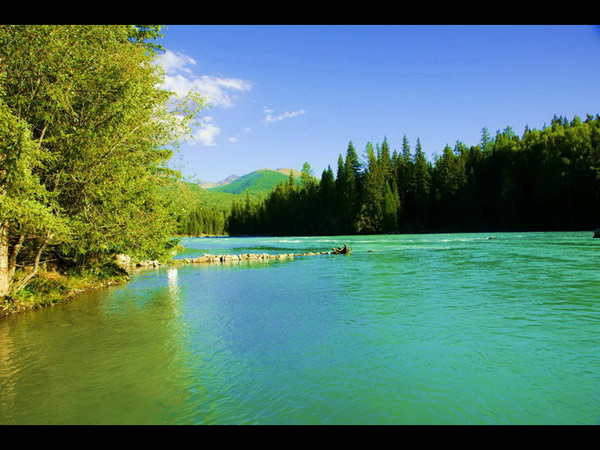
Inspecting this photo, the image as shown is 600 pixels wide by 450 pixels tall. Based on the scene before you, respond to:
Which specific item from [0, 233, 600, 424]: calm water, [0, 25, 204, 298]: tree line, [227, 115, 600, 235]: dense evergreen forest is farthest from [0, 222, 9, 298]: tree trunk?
[227, 115, 600, 235]: dense evergreen forest

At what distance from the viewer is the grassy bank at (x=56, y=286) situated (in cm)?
1344

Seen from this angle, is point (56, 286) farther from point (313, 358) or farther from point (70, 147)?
point (313, 358)

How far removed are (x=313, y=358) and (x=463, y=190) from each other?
9228 cm

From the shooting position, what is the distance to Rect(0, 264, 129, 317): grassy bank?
13.4 metres

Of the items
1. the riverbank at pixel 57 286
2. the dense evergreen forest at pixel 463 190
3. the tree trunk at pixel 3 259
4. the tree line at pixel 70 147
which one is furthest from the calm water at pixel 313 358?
the dense evergreen forest at pixel 463 190

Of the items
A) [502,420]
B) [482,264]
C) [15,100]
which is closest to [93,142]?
[15,100]

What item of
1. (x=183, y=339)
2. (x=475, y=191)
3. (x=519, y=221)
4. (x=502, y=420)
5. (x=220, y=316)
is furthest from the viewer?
(x=475, y=191)

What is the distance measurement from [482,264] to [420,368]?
1976 centimetres

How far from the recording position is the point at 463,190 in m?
91.3

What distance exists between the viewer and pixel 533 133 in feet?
277

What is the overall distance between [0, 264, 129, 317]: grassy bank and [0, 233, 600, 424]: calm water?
1064 mm

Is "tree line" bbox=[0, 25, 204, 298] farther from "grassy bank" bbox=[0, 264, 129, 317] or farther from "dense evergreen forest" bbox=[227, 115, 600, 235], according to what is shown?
"dense evergreen forest" bbox=[227, 115, 600, 235]

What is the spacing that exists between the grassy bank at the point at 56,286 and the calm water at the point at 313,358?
1.06 m

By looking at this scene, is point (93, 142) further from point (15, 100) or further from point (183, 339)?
point (183, 339)
